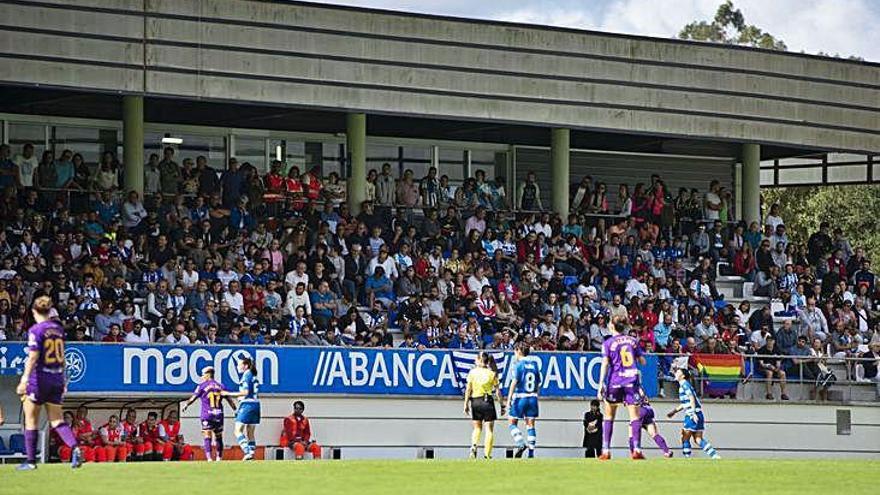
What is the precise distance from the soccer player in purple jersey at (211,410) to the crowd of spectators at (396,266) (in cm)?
257

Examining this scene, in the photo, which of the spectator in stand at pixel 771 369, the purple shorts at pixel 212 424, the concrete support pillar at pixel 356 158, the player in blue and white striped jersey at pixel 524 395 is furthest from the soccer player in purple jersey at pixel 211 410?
the spectator in stand at pixel 771 369

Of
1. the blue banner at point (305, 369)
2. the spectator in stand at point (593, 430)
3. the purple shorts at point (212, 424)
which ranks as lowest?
the spectator in stand at point (593, 430)

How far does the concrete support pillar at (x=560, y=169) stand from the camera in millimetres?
39688

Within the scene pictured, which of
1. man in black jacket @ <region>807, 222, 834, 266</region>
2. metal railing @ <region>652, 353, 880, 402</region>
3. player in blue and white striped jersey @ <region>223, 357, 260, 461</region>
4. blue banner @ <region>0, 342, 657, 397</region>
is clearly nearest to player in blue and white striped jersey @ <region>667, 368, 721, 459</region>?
blue banner @ <region>0, 342, 657, 397</region>

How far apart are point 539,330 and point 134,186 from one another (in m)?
8.09

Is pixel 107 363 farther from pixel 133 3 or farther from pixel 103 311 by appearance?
pixel 133 3

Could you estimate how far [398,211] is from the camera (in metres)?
38.1

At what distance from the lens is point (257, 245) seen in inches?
1366

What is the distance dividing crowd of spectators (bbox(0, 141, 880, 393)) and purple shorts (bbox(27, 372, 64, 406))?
10.2 meters

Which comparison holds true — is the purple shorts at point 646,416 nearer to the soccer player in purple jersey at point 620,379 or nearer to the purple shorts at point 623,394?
the soccer player in purple jersey at point 620,379

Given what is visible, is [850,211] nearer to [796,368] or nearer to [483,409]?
[796,368]

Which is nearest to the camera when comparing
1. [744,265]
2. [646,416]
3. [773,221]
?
[646,416]

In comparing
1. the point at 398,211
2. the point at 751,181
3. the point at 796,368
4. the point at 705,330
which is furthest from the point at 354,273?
the point at 751,181

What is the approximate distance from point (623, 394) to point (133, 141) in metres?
14.2
